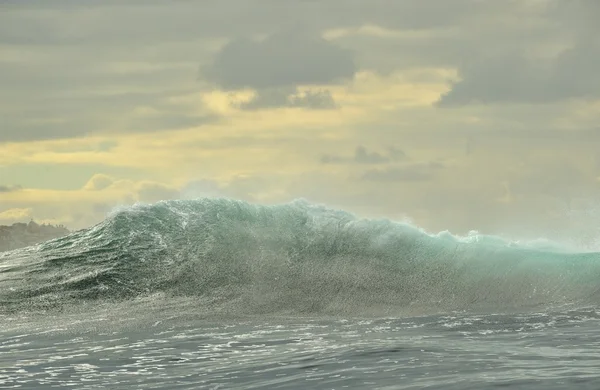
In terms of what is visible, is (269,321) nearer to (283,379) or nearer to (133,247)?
(283,379)

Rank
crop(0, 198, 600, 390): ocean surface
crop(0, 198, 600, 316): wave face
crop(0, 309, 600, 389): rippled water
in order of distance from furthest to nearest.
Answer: crop(0, 198, 600, 316): wave face
crop(0, 198, 600, 390): ocean surface
crop(0, 309, 600, 389): rippled water

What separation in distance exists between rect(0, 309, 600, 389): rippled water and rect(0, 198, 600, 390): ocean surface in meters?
0.04

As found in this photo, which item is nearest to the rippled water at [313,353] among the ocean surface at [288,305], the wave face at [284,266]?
the ocean surface at [288,305]

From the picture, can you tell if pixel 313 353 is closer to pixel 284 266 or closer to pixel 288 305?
pixel 288 305

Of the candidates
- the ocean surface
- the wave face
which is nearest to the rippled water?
the ocean surface

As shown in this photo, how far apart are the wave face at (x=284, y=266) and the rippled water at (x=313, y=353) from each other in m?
2.08

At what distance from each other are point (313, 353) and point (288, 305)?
5.83 meters

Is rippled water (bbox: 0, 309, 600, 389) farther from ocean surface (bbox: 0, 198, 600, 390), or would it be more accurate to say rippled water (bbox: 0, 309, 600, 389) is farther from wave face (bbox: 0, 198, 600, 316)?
wave face (bbox: 0, 198, 600, 316)

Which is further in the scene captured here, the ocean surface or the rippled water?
the ocean surface

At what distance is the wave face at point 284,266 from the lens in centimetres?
1784

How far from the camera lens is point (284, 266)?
Result: 20312 mm

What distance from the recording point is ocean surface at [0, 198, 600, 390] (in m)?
10.7

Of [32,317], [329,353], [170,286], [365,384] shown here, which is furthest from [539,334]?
[32,317]

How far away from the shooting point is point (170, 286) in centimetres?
2011
